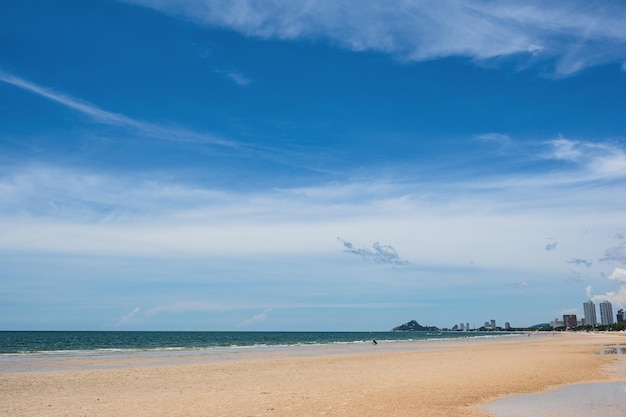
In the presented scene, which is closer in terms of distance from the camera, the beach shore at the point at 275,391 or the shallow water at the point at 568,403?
the shallow water at the point at 568,403

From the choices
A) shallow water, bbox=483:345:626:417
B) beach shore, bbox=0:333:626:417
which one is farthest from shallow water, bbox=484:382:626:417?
beach shore, bbox=0:333:626:417

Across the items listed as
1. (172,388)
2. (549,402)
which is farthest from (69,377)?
(549,402)

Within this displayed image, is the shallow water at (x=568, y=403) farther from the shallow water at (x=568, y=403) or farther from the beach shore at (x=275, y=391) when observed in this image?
the beach shore at (x=275, y=391)

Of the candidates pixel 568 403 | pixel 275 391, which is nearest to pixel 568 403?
pixel 568 403

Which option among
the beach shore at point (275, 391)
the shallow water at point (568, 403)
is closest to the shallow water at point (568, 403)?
the shallow water at point (568, 403)

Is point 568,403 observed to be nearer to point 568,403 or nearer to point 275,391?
point 568,403

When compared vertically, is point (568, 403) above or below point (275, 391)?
above

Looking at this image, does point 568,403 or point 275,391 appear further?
point 275,391

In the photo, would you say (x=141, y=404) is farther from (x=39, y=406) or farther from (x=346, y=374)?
(x=346, y=374)

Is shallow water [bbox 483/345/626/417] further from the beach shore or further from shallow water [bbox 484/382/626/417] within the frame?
the beach shore

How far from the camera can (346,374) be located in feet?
86.6

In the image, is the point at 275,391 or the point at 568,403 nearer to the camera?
the point at 568,403

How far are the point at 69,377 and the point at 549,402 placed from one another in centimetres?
2244

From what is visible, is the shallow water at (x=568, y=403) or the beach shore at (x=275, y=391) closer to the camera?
the shallow water at (x=568, y=403)
